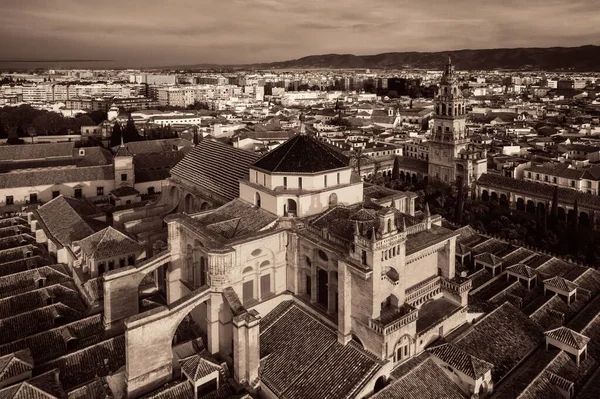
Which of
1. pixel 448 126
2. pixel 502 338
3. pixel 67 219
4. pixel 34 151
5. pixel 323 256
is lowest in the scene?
pixel 502 338

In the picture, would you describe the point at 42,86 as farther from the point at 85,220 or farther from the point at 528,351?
the point at 528,351

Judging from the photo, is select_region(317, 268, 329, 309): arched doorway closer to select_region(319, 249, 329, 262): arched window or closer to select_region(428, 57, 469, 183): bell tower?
select_region(319, 249, 329, 262): arched window

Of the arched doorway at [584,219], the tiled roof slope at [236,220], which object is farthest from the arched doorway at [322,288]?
the arched doorway at [584,219]

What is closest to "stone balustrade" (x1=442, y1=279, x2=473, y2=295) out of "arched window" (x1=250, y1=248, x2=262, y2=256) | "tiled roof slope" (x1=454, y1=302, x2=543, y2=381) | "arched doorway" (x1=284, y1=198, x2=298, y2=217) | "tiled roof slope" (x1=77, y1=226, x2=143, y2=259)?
"tiled roof slope" (x1=454, y1=302, x2=543, y2=381)

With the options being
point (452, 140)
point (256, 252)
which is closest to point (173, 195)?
point (256, 252)

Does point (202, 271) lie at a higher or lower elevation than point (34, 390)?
higher

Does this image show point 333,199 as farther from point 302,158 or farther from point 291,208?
point 302,158
